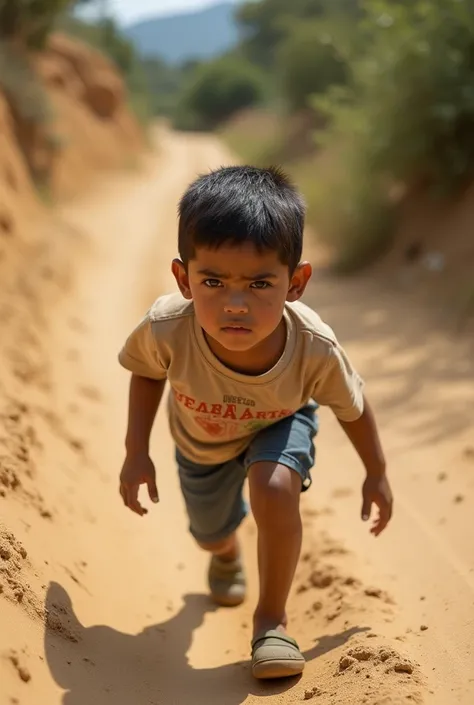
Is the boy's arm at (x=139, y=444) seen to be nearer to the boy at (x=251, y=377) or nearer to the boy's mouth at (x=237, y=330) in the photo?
the boy at (x=251, y=377)

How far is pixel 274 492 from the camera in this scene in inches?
84.6

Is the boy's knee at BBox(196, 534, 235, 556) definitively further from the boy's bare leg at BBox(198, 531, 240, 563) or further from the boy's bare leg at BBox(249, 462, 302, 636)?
the boy's bare leg at BBox(249, 462, 302, 636)

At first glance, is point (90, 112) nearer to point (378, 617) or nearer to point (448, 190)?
point (448, 190)

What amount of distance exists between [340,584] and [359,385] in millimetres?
679

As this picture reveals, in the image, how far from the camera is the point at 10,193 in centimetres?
718

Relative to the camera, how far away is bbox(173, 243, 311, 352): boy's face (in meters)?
2.00

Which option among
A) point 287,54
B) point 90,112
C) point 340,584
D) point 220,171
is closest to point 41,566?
point 340,584

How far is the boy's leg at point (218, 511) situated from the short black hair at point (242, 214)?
0.74 m

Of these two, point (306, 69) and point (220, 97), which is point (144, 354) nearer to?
point (306, 69)

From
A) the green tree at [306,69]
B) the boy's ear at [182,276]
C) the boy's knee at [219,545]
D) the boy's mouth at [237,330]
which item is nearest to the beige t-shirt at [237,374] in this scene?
the boy's ear at [182,276]

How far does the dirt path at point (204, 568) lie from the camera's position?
2.03 metres

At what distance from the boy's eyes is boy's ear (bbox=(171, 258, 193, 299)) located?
0.14m

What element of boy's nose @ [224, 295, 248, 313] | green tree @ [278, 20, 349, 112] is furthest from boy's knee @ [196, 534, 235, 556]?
green tree @ [278, 20, 349, 112]

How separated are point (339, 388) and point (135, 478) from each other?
0.63 meters
